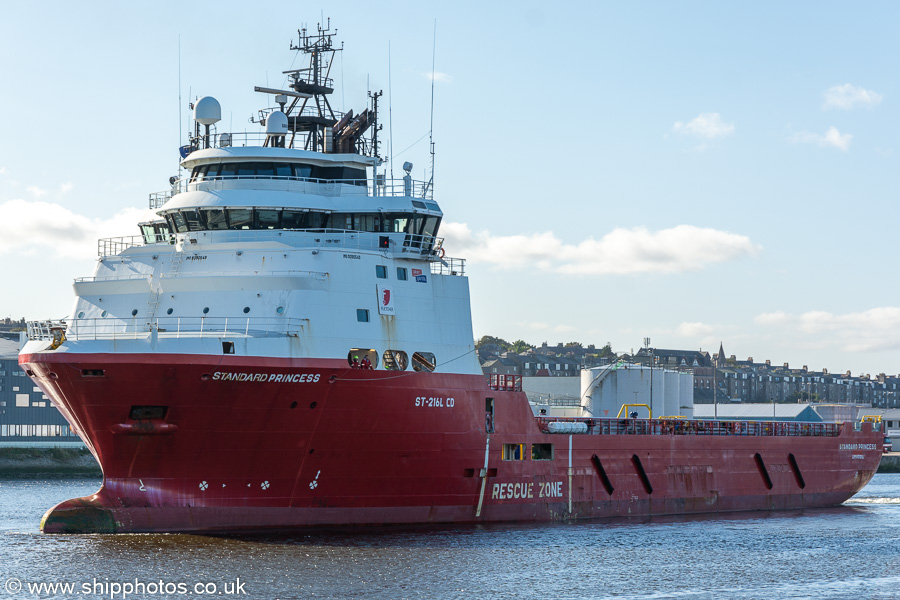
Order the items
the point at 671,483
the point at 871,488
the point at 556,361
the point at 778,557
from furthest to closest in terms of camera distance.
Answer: the point at 556,361, the point at 871,488, the point at 671,483, the point at 778,557

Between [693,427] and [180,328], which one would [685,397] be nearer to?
[693,427]

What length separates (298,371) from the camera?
90.8 ft

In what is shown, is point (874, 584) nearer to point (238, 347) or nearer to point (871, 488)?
point (238, 347)

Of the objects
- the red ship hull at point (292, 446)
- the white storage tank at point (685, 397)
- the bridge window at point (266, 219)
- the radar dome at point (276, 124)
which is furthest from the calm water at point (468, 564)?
the white storage tank at point (685, 397)

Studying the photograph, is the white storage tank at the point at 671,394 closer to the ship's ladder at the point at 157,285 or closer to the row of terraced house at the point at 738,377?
the ship's ladder at the point at 157,285

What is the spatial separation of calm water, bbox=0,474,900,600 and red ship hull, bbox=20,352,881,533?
72 cm

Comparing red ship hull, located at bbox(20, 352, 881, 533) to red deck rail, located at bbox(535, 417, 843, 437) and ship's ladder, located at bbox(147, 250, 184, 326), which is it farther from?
ship's ladder, located at bbox(147, 250, 184, 326)

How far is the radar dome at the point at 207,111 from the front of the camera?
33500 mm

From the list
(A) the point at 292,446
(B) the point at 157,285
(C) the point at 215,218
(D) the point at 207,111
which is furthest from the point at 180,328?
(D) the point at 207,111

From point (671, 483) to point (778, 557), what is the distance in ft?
28.8

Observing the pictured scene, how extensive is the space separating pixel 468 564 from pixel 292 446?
5.17m

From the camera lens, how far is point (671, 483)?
38.4 meters

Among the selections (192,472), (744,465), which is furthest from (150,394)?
(744,465)

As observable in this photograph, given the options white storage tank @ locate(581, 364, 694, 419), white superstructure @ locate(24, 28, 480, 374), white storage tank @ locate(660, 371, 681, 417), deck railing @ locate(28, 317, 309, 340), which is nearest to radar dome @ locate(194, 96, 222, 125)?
white superstructure @ locate(24, 28, 480, 374)
